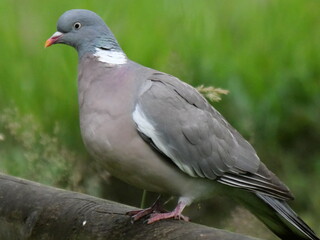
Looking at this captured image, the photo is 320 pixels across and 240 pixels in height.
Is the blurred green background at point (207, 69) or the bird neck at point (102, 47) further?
the blurred green background at point (207, 69)

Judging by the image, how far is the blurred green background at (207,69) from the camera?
176 inches

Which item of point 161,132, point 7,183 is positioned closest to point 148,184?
point 161,132

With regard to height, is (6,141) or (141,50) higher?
(141,50)

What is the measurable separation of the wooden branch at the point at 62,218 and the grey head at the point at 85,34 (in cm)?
49

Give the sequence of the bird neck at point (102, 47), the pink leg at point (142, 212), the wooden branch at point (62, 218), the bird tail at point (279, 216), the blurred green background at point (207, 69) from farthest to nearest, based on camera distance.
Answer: the blurred green background at point (207, 69)
the bird neck at point (102, 47)
the bird tail at point (279, 216)
the pink leg at point (142, 212)
the wooden branch at point (62, 218)

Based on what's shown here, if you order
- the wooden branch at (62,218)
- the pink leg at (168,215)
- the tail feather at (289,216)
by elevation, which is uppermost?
the tail feather at (289,216)

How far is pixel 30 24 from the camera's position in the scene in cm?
498

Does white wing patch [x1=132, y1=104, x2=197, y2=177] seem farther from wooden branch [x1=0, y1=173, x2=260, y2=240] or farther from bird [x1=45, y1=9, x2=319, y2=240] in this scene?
wooden branch [x1=0, y1=173, x2=260, y2=240]

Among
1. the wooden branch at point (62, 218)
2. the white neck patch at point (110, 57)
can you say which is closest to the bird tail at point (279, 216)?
the wooden branch at point (62, 218)

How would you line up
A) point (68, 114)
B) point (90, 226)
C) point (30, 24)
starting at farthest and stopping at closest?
1. point (30, 24)
2. point (68, 114)
3. point (90, 226)

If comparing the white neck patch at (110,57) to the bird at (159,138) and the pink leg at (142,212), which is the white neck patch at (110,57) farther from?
the pink leg at (142,212)

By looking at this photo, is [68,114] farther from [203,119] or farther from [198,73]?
[203,119]

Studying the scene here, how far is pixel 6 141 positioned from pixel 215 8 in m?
1.34

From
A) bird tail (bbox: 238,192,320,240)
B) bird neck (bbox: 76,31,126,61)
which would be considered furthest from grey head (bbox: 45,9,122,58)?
bird tail (bbox: 238,192,320,240)
